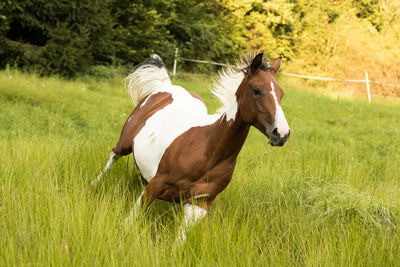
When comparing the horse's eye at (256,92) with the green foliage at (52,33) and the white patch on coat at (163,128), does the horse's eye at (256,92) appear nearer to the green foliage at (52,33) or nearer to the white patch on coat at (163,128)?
the white patch on coat at (163,128)

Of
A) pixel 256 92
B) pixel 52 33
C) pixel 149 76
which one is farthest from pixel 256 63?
pixel 52 33

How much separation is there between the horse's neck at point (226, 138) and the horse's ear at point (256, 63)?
334mm

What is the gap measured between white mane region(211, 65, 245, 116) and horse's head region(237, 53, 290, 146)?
0.15 metres

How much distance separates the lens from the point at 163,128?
283cm

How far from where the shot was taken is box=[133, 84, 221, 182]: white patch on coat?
2.67 m

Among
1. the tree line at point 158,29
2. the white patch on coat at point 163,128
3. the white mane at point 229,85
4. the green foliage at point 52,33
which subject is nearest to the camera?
the white mane at point 229,85

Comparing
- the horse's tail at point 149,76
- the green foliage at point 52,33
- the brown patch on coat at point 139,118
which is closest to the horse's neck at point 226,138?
the brown patch on coat at point 139,118

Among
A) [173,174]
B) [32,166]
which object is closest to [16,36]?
[32,166]

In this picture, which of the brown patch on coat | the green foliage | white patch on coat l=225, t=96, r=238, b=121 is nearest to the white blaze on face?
white patch on coat l=225, t=96, r=238, b=121

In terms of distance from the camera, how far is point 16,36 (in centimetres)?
1027

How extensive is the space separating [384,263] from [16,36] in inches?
426

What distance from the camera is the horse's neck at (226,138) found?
2.32 metres

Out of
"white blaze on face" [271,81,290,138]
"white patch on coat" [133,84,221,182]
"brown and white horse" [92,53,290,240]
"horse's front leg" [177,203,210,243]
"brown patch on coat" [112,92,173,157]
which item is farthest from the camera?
"brown patch on coat" [112,92,173,157]

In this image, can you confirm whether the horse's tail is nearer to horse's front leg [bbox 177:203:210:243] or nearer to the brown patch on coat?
the brown patch on coat
